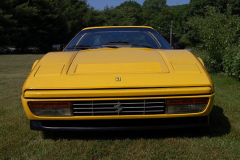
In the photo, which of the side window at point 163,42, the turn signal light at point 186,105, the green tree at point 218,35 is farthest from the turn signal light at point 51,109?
the green tree at point 218,35

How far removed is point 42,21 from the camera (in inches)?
1350

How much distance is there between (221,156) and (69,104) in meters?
1.41

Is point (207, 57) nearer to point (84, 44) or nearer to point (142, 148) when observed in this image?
point (84, 44)

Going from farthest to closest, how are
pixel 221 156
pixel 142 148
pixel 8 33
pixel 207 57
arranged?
pixel 8 33, pixel 207 57, pixel 142 148, pixel 221 156

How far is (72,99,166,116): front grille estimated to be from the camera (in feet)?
6.94

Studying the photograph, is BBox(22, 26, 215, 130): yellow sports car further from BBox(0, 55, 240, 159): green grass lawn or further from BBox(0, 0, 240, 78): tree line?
BBox(0, 0, 240, 78): tree line

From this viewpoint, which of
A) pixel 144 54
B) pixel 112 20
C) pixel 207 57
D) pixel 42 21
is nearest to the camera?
pixel 144 54

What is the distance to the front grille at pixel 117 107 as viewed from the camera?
2115 mm

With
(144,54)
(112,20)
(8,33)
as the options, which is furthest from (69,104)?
(112,20)

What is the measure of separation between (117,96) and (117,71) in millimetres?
316

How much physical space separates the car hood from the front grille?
14cm

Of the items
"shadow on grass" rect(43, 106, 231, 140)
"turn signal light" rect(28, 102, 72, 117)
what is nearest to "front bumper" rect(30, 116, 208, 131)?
"turn signal light" rect(28, 102, 72, 117)

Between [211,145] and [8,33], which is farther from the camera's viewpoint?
[8,33]

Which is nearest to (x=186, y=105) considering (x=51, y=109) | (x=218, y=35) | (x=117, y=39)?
(x=51, y=109)
